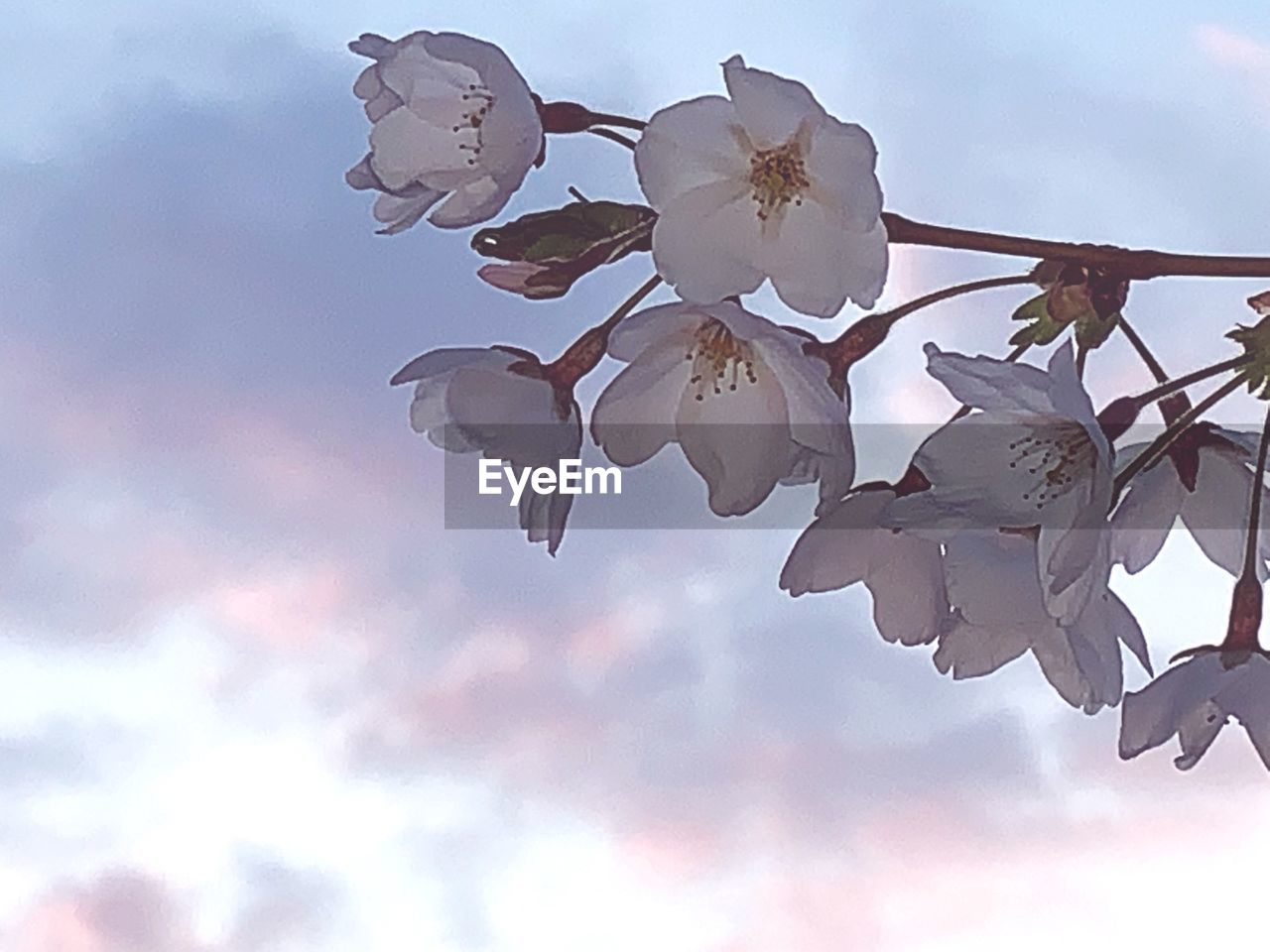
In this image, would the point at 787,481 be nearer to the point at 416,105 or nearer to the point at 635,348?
the point at 635,348

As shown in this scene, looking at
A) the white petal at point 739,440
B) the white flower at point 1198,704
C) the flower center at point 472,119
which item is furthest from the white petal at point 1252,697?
the flower center at point 472,119

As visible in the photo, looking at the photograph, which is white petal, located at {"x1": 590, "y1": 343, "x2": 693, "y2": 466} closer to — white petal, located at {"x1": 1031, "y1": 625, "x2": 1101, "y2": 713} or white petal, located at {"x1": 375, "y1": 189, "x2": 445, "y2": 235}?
white petal, located at {"x1": 375, "y1": 189, "x2": 445, "y2": 235}

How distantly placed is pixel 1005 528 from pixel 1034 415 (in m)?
0.07

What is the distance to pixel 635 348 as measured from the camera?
0.92 metres

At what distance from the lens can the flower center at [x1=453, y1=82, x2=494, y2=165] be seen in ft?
3.37

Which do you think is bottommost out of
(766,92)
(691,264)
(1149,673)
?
(1149,673)

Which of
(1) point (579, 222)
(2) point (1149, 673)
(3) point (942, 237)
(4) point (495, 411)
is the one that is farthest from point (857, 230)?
(2) point (1149, 673)

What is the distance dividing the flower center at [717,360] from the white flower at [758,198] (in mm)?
42

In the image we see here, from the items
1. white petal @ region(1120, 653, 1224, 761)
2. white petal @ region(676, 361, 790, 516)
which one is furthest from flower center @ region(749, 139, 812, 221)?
white petal @ region(1120, 653, 1224, 761)

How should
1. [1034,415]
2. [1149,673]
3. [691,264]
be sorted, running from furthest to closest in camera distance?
[1149,673] → [1034,415] → [691,264]

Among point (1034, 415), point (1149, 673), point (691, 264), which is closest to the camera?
point (691, 264)

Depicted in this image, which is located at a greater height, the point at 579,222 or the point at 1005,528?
the point at 579,222

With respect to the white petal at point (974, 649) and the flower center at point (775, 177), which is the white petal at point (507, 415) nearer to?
the flower center at point (775, 177)

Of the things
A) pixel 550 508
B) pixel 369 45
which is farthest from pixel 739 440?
pixel 369 45
